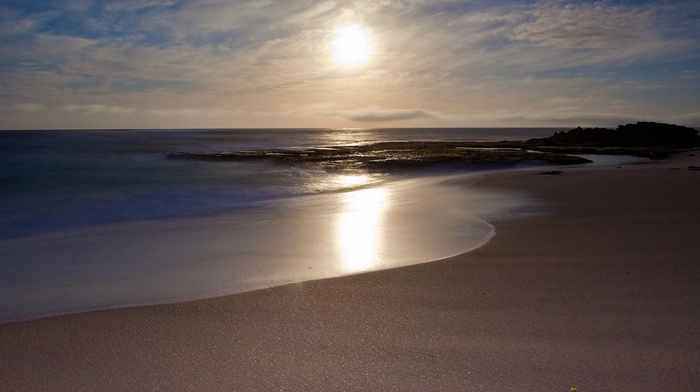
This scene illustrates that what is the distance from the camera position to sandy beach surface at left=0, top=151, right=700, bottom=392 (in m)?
3.65

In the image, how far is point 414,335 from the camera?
436 cm

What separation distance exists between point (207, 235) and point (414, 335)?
→ 6.58 m

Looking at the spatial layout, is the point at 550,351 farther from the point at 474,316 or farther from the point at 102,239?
the point at 102,239

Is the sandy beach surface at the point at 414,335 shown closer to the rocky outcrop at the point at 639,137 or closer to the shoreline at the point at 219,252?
the shoreline at the point at 219,252

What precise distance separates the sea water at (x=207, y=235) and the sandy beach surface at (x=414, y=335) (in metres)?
0.78

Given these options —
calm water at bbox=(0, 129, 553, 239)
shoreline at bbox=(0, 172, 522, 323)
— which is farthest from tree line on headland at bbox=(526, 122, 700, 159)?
shoreline at bbox=(0, 172, 522, 323)

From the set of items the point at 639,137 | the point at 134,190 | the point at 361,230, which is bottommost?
the point at 134,190

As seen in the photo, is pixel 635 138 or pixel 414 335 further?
pixel 635 138

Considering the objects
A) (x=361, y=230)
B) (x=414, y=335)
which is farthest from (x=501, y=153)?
(x=414, y=335)

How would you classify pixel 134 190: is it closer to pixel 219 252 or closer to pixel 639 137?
pixel 219 252

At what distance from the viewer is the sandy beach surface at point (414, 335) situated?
12.0 feet

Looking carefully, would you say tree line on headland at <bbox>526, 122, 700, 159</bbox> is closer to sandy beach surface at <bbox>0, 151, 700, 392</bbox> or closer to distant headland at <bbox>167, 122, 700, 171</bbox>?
distant headland at <bbox>167, 122, 700, 171</bbox>

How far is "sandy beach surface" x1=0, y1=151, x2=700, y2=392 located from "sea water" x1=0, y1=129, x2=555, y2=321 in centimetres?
78

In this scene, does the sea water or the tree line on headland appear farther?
the tree line on headland
